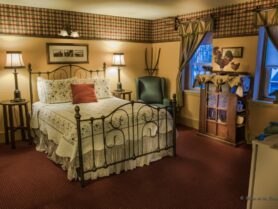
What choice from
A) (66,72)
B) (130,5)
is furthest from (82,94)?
(130,5)

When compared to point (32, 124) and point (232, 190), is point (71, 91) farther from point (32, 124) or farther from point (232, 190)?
point (232, 190)

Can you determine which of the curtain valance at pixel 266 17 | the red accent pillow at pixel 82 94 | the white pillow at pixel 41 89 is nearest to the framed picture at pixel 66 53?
the white pillow at pixel 41 89

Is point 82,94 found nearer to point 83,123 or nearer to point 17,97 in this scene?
point 17,97

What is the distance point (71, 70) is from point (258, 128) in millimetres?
3451

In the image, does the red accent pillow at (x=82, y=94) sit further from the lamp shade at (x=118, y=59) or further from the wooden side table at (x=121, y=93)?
the lamp shade at (x=118, y=59)

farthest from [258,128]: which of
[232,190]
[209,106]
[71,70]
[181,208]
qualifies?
[71,70]

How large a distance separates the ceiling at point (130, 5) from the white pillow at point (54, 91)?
1.24 meters

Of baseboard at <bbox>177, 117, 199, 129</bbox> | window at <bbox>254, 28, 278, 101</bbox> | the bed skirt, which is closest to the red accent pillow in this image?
the bed skirt

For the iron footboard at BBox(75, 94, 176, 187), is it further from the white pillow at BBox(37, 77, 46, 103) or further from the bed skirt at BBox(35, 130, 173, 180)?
the white pillow at BBox(37, 77, 46, 103)

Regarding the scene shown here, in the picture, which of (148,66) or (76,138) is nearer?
(76,138)

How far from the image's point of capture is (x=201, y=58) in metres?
4.88

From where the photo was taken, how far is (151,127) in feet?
11.1

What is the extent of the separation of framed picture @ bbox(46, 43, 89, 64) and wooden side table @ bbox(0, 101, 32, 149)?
99 cm

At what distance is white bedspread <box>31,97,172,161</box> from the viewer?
286 centimetres
